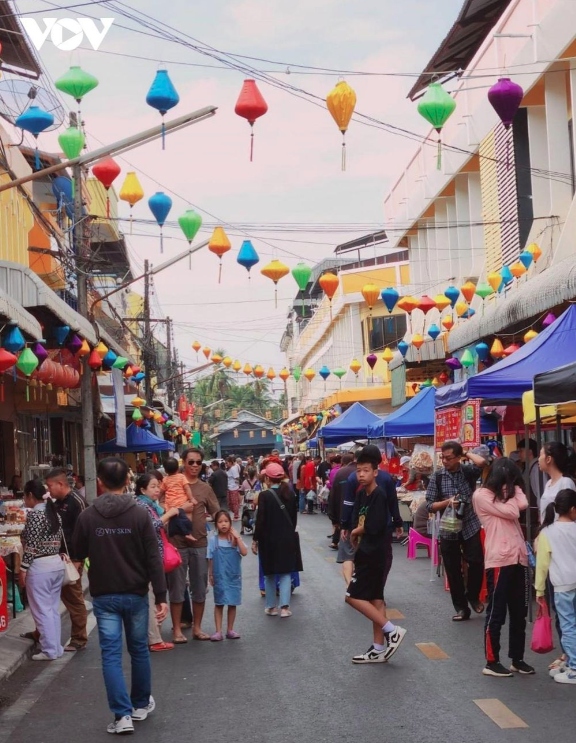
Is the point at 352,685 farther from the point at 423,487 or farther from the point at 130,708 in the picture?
the point at 423,487

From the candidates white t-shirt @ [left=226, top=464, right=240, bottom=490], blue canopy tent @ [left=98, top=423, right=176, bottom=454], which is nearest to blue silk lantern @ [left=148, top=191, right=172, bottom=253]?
blue canopy tent @ [left=98, top=423, right=176, bottom=454]

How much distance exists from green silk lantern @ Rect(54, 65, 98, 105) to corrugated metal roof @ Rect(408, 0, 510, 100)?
17234mm

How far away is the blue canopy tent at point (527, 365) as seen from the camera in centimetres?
1266

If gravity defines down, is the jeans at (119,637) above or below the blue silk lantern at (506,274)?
below

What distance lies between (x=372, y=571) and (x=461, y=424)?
22.9ft

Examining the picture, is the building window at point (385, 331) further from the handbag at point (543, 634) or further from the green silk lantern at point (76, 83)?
the handbag at point (543, 634)

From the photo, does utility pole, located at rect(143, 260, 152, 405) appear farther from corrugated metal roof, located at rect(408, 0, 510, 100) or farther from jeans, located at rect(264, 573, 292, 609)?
jeans, located at rect(264, 573, 292, 609)

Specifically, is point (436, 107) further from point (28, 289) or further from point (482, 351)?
point (482, 351)

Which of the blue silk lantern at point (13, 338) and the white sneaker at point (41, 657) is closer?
the white sneaker at point (41, 657)

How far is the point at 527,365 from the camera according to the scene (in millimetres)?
12961

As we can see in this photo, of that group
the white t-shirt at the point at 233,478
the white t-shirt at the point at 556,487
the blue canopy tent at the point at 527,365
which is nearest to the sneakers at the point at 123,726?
the white t-shirt at the point at 556,487

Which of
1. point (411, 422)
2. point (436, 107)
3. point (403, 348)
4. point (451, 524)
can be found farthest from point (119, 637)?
point (403, 348)

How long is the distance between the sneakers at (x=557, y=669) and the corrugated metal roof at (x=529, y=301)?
894 centimetres

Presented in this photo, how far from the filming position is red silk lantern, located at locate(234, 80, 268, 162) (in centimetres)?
1207
